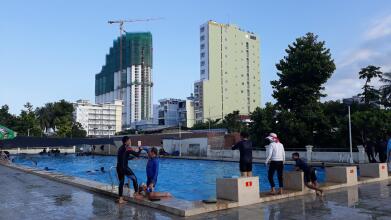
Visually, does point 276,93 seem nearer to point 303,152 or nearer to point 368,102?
point 303,152

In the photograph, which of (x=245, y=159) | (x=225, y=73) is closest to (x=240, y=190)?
(x=245, y=159)

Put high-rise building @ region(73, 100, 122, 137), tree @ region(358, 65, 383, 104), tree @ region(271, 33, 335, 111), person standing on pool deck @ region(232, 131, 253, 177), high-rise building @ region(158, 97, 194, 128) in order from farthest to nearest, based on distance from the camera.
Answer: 1. high-rise building @ region(73, 100, 122, 137)
2. high-rise building @ region(158, 97, 194, 128)
3. tree @ region(358, 65, 383, 104)
4. tree @ region(271, 33, 335, 111)
5. person standing on pool deck @ region(232, 131, 253, 177)

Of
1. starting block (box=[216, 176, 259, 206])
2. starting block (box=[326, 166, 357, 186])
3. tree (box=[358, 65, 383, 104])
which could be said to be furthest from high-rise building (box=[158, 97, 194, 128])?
starting block (box=[216, 176, 259, 206])

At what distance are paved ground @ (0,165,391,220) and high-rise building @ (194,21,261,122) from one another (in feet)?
392

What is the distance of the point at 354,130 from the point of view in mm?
36781

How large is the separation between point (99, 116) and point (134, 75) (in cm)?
2501

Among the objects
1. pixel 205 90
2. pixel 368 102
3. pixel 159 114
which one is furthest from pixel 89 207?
pixel 159 114

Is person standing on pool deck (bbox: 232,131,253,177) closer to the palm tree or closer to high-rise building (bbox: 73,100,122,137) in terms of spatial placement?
the palm tree

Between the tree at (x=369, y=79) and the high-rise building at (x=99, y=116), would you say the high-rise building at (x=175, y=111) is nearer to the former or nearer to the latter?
the high-rise building at (x=99, y=116)

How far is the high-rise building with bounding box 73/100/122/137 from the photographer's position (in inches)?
6875

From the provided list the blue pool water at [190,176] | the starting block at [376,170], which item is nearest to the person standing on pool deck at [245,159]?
the blue pool water at [190,176]

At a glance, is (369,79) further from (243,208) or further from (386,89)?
(243,208)

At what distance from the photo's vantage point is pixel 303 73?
40219 mm

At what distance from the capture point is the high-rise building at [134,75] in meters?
185
